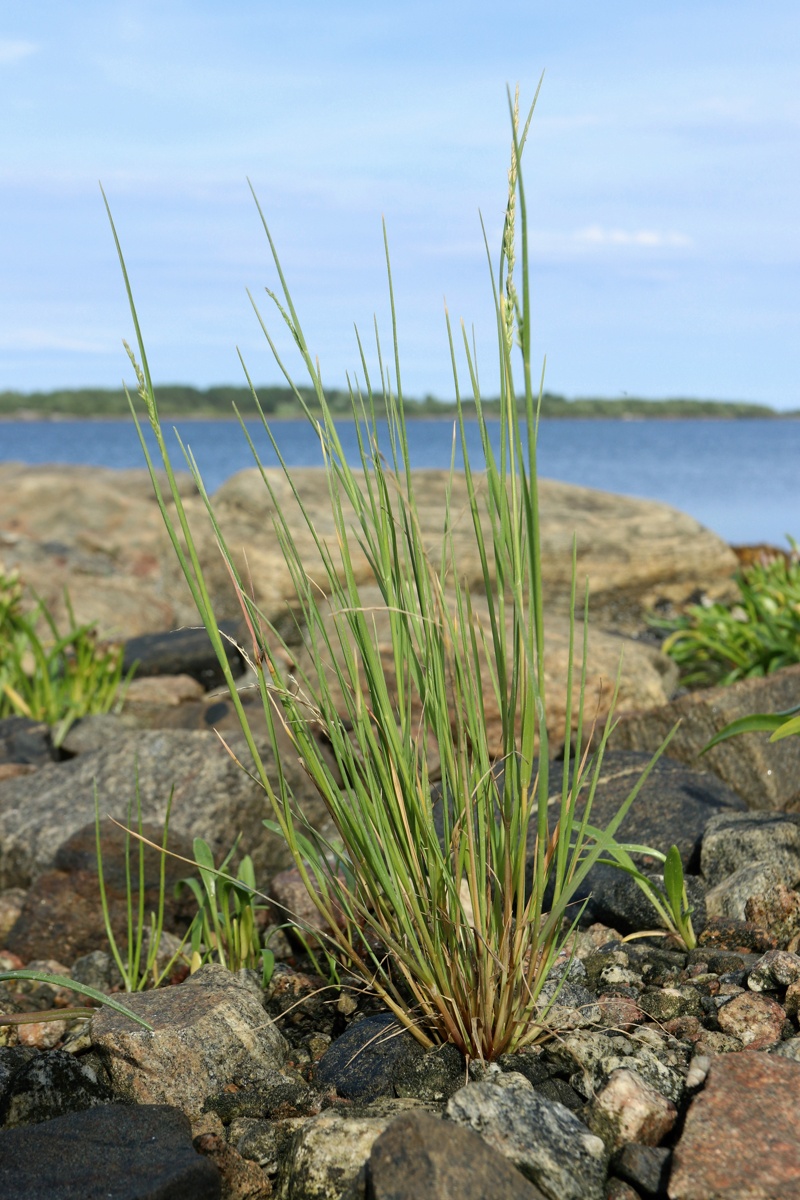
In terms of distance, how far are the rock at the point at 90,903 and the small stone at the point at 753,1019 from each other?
1.78m

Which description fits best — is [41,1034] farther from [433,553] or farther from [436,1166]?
[433,553]

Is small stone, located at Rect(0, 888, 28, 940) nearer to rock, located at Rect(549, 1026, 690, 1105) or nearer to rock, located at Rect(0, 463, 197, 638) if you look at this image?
rock, located at Rect(549, 1026, 690, 1105)

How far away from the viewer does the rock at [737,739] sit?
354cm

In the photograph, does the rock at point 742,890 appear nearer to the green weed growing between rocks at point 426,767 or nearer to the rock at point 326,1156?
the green weed growing between rocks at point 426,767

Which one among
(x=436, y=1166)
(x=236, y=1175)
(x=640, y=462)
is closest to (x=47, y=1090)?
(x=236, y=1175)

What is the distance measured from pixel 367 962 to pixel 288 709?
2.52ft

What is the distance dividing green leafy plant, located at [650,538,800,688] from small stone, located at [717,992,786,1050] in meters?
3.52

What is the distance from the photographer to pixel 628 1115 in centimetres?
163

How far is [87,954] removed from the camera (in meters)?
3.12

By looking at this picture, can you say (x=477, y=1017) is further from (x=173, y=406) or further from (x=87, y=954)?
(x=173, y=406)

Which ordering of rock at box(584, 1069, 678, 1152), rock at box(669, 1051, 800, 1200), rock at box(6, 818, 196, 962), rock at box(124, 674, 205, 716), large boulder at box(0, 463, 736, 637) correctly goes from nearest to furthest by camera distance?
1. rock at box(669, 1051, 800, 1200)
2. rock at box(584, 1069, 678, 1152)
3. rock at box(6, 818, 196, 962)
4. rock at box(124, 674, 205, 716)
5. large boulder at box(0, 463, 736, 637)

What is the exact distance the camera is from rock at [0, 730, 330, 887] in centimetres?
360

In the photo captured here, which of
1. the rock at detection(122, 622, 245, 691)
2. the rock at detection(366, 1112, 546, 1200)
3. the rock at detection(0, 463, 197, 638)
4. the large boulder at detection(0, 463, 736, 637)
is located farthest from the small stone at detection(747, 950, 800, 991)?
the rock at detection(0, 463, 197, 638)

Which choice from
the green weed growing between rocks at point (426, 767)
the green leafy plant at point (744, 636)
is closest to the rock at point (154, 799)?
the green weed growing between rocks at point (426, 767)
